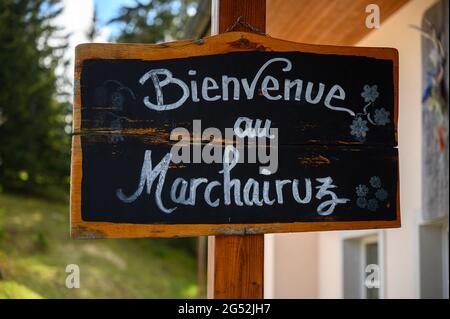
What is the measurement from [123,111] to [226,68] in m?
0.37

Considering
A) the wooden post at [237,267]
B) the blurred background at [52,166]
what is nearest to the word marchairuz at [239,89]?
the wooden post at [237,267]

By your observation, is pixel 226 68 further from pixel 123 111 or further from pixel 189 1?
pixel 189 1

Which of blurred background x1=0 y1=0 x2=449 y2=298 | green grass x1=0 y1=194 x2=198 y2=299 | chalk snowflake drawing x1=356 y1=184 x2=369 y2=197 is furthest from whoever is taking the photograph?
green grass x1=0 y1=194 x2=198 y2=299

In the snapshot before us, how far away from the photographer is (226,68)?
2.24 metres

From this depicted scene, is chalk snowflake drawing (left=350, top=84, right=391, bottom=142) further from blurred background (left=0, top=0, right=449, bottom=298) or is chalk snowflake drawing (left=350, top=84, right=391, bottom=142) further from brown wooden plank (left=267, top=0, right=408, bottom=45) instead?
brown wooden plank (left=267, top=0, right=408, bottom=45)

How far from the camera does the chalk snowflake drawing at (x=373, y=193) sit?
229 cm

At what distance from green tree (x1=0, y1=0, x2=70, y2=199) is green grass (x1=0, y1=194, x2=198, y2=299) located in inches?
20.5

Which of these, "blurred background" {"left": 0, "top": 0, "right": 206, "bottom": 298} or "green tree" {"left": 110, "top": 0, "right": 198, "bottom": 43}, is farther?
"green tree" {"left": 110, "top": 0, "right": 198, "bottom": 43}

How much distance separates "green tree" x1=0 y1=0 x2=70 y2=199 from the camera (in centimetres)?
1161

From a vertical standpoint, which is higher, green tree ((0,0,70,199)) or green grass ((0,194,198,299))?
green tree ((0,0,70,199))

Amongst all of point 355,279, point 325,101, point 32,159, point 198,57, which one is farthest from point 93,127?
point 32,159

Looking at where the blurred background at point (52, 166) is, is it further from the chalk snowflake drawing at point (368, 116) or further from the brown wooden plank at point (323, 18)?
the chalk snowflake drawing at point (368, 116)

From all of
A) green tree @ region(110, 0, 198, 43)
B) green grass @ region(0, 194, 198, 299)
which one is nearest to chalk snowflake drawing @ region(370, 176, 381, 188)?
green grass @ region(0, 194, 198, 299)

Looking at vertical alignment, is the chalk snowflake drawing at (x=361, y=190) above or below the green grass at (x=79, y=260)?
above
